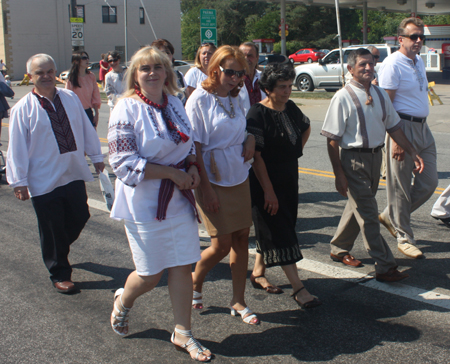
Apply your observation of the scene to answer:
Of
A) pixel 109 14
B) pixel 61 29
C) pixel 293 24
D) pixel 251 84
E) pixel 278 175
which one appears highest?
pixel 293 24

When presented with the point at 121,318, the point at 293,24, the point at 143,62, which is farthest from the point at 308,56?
the point at 121,318

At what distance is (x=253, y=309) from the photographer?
387 centimetres

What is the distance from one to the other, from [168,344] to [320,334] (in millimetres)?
996

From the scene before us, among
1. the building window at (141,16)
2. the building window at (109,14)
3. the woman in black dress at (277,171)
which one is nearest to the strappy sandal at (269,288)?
the woman in black dress at (277,171)

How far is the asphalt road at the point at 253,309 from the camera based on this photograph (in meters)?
3.25

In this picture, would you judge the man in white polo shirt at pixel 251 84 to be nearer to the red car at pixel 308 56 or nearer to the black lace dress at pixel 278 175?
the black lace dress at pixel 278 175

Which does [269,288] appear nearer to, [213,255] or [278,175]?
[213,255]

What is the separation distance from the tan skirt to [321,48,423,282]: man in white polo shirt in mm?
1033

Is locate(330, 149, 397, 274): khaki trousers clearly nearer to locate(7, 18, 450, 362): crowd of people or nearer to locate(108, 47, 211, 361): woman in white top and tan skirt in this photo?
locate(7, 18, 450, 362): crowd of people

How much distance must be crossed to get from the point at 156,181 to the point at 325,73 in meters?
20.3

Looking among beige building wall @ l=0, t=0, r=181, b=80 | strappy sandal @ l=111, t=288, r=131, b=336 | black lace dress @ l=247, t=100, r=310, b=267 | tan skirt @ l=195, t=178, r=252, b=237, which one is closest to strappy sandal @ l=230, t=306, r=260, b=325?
black lace dress @ l=247, t=100, r=310, b=267

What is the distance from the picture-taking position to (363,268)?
4.57 meters

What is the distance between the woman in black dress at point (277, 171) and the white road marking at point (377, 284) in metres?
0.65

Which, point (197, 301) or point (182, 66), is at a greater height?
point (182, 66)
